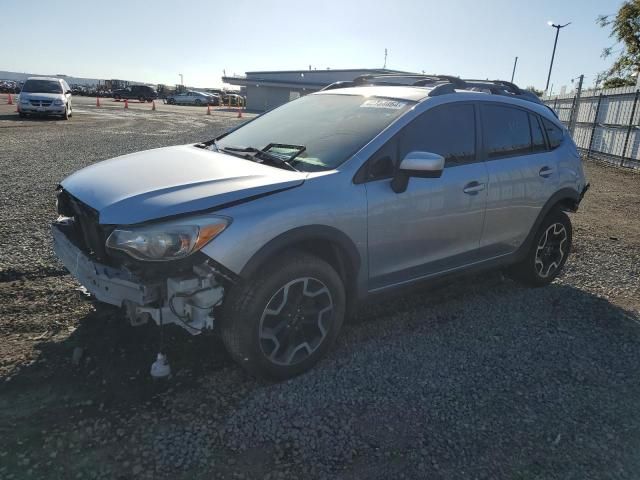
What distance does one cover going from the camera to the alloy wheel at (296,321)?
3014mm

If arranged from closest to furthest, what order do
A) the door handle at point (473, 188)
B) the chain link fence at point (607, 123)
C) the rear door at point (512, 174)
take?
1. the door handle at point (473, 188)
2. the rear door at point (512, 174)
3. the chain link fence at point (607, 123)

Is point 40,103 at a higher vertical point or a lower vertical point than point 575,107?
lower

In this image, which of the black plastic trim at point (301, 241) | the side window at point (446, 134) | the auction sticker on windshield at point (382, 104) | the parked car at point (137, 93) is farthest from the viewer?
the parked car at point (137, 93)

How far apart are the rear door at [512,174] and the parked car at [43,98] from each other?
1964cm

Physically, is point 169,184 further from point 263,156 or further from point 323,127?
point 323,127

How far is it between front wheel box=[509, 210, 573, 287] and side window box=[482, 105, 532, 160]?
833mm

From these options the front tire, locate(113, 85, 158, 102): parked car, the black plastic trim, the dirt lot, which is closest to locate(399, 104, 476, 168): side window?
the black plastic trim

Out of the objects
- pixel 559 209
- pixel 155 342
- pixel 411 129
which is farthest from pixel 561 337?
pixel 155 342

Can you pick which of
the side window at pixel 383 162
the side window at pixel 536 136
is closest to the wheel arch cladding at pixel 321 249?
the side window at pixel 383 162

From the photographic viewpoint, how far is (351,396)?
121 inches

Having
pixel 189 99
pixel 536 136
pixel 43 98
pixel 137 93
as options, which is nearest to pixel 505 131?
pixel 536 136

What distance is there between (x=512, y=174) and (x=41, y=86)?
2068cm

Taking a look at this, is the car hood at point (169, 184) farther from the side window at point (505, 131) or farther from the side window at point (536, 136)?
the side window at point (536, 136)

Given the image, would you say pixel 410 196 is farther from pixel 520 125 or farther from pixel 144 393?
pixel 144 393
